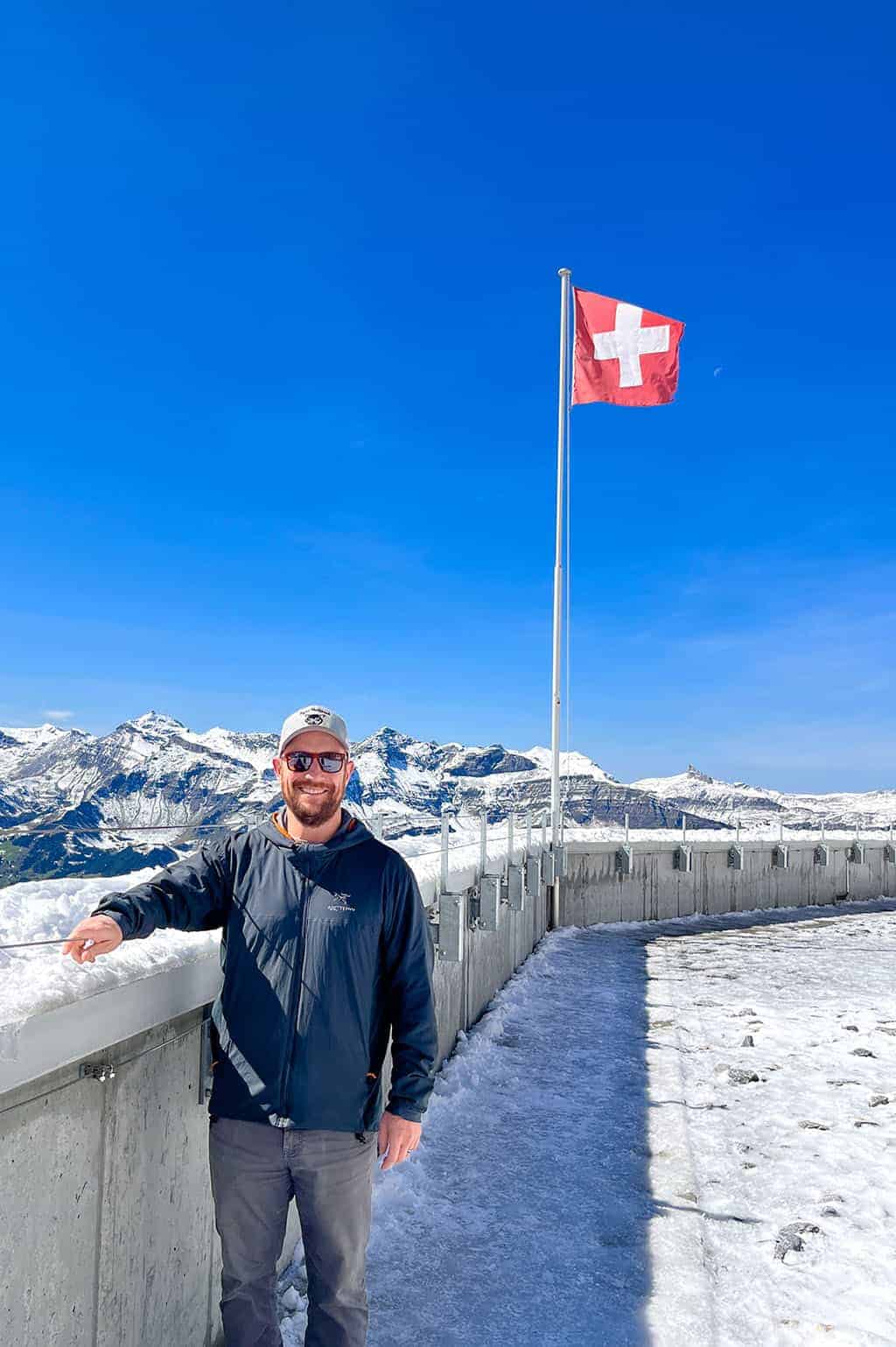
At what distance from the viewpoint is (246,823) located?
3680 mm

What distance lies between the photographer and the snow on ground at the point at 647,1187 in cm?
407

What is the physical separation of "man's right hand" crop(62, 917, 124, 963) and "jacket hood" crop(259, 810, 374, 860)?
0.61m

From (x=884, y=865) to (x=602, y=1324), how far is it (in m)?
23.2

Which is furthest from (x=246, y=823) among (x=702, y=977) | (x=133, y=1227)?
(x=702, y=977)

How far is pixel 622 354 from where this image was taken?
17.6m

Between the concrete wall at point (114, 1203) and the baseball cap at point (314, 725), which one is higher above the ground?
the baseball cap at point (314, 725)

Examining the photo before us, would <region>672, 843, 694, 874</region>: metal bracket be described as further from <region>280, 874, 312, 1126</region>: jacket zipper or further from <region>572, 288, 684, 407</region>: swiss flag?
<region>280, 874, 312, 1126</region>: jacket zipper

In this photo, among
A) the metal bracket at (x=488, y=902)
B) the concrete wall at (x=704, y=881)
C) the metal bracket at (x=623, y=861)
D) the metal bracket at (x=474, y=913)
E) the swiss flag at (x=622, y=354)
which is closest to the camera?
the metal bracket at (x=474, y=913)

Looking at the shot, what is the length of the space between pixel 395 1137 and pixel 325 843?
1024 millimetres

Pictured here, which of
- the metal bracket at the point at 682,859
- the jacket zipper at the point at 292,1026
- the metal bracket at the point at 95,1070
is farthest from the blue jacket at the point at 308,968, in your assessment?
the metal bracket at the point at 682,859

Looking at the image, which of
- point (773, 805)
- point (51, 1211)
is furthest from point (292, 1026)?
point (773, 805)

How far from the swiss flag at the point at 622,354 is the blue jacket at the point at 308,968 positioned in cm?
1572

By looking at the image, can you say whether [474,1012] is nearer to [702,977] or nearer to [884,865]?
[702,977]

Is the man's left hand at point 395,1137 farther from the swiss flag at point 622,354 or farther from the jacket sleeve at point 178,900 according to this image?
the swiss flag at point 622,354
